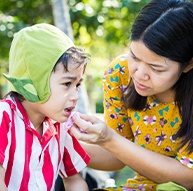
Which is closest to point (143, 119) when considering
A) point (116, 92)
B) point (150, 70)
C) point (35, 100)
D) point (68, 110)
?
point (116, 92)

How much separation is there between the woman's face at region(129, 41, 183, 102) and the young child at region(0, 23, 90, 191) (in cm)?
25

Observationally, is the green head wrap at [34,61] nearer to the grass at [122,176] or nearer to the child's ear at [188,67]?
the child's ear at [188,67]

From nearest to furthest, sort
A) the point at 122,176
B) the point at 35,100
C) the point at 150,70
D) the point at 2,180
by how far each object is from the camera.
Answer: the point at 2,180, the point at 35,100, the point at 150,70, the point at 122,176

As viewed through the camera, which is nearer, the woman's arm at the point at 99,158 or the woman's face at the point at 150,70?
the woman's face at the point at 150,70

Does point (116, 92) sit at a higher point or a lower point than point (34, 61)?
lower

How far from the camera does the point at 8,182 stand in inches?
86.4

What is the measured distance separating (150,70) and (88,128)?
0.44 metres

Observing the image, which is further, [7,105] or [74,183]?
[74,183]

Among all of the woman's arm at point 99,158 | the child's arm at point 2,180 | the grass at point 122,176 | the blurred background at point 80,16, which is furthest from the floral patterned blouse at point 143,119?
the blurred background at point 80,16

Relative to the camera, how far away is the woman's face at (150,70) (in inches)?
89.6

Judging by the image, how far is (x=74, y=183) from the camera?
2.53 meters

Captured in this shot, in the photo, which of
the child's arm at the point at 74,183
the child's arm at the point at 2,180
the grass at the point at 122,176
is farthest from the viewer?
the grass at the point at 122,176

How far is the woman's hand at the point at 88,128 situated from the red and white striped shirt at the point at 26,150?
7.1 inches

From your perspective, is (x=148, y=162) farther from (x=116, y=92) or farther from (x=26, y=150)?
(x=26, y=150)
